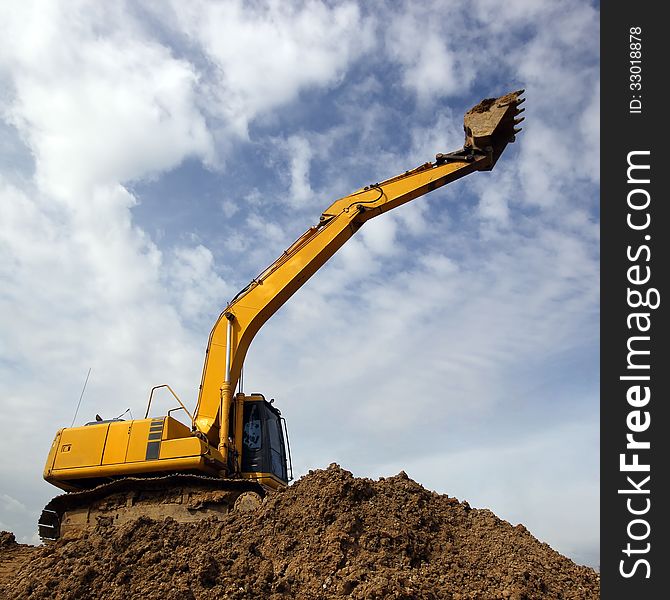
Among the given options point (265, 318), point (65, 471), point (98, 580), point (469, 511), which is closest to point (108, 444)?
point (65, 471)

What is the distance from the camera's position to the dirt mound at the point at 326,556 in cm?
546

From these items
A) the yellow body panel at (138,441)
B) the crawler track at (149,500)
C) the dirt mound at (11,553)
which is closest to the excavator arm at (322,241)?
the yellow body panel at (138,441)

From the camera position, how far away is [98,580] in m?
5.77

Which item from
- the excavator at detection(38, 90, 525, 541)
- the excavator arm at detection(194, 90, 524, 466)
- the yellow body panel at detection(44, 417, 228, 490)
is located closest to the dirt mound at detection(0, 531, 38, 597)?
the excavator at detection(38, 90, 525, 541)

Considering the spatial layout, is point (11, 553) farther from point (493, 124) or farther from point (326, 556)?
point (493, 124)

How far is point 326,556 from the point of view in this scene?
5746mm

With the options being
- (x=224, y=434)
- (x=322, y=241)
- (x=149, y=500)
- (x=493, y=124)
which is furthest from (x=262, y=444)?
(x=493, y=124)

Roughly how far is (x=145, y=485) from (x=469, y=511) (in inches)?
189

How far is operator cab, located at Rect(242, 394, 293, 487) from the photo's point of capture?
9.79m

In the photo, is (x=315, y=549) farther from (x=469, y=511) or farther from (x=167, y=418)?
(x=167, y=418)

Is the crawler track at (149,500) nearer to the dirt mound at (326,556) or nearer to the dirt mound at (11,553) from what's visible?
the dirt mound at (11,553)

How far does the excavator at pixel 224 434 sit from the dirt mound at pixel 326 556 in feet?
5.01

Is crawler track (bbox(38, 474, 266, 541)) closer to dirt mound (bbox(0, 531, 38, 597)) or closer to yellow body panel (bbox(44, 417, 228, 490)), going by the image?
yellow body panel (bbox(44, 417, 228, 490))

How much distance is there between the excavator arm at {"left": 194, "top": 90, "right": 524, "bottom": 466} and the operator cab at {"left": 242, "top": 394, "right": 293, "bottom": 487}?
25 cm
